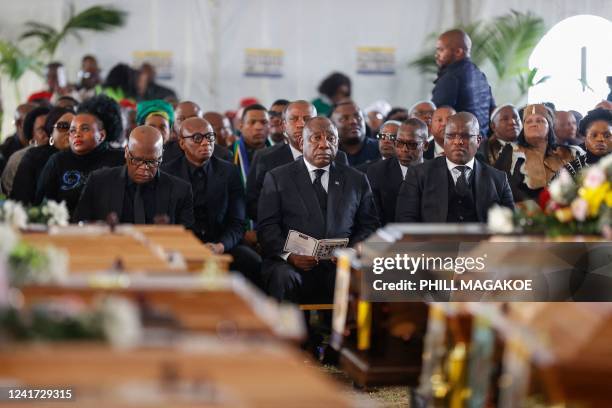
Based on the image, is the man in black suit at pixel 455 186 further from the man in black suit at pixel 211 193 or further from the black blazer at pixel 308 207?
the man in black suit at pixel 211 193

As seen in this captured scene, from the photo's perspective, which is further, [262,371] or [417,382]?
[417,382]

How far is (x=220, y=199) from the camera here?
9.02 metres

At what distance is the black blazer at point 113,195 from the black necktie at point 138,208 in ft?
0.30

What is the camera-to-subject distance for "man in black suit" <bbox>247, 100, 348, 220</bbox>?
940cm

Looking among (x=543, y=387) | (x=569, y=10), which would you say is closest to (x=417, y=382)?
→ (x=543, y=387)

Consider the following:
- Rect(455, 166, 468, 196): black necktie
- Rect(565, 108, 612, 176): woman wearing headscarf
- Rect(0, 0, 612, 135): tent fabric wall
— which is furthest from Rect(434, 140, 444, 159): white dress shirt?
Rect(0, 0, 612, 135): tent fabric wall

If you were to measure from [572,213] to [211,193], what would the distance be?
4.18 m

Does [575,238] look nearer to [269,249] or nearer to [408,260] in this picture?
[408,260]

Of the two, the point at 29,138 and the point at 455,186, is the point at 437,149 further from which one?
the point at 29,138

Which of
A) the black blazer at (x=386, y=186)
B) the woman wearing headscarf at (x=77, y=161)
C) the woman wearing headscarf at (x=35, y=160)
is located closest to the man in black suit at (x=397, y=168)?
the black blazer at (x=386, y=186)

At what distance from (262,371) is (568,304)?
63.1 inches

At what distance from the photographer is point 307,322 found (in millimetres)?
8500

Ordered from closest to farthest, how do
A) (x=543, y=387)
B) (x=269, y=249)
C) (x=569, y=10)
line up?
1. (x=543, y=387)
2. (x=269, y=249)
3. (x=569, y=10)

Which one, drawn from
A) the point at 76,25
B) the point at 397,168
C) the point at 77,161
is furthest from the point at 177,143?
the point at 76,25
